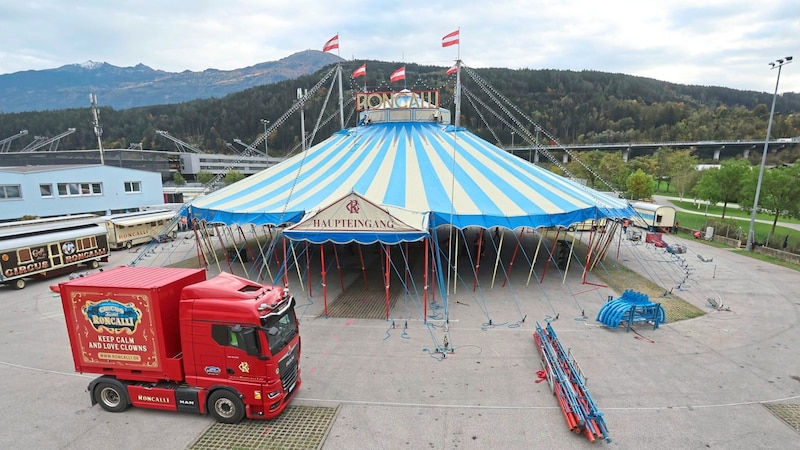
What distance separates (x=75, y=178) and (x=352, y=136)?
715 inches

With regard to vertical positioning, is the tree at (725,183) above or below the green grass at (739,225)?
above

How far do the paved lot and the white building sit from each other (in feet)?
45.1

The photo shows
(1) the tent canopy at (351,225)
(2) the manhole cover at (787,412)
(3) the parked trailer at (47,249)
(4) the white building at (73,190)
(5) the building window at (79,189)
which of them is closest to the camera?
(2) the manhole cover at (787,412)

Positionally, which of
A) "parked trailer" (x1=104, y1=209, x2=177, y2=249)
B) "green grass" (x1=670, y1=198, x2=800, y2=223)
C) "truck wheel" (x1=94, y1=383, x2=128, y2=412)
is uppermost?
"truck wheel" (x1=94, y1=383, x2=128, y2=412)

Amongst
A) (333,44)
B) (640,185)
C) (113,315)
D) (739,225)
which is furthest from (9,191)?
(640,185)

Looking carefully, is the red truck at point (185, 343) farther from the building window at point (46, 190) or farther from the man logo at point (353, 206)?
the building window at point (46, 190)

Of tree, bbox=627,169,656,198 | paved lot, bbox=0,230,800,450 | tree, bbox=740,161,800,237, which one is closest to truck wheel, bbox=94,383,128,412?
paved lot, bbox=0,230,800,450

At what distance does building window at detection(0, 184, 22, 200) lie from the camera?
20.3 metres

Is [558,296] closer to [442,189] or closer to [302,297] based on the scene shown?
[442,189]

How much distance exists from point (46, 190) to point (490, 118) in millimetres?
90196

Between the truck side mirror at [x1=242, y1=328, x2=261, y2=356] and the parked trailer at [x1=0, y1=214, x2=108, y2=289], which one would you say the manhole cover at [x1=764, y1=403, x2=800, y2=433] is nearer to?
the truck side mirror at [x1=242, y1=328, x2=261, y2=356]

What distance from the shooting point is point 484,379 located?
6.86 metres

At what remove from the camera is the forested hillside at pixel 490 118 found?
279 feet

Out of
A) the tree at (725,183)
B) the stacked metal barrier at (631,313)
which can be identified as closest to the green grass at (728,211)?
the tree at (725,183)
